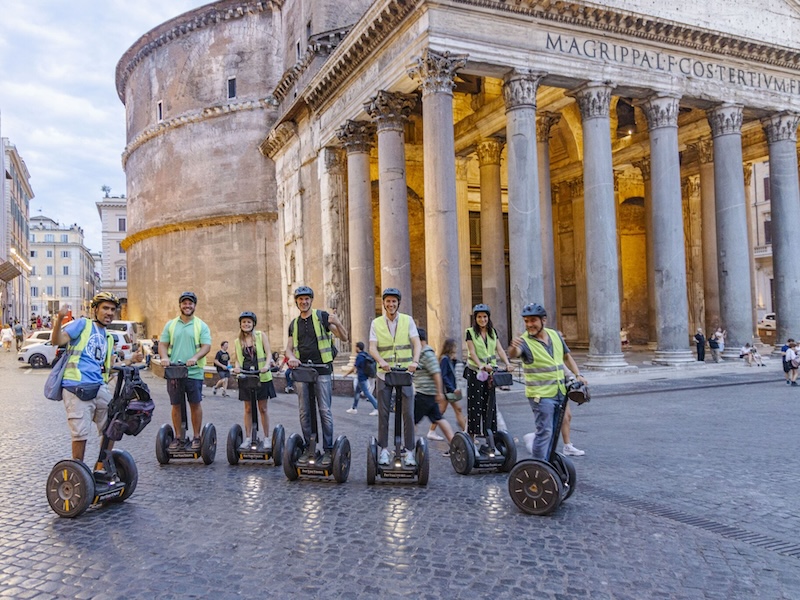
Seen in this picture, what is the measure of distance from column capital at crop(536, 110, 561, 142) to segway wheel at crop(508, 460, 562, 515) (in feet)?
49.9

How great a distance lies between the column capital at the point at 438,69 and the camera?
542 inches

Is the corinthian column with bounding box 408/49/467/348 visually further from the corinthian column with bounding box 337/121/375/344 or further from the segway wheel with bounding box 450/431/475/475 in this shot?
the segway wheel with bounding box 450/431/475/475

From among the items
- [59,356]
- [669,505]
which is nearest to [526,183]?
[669,505]

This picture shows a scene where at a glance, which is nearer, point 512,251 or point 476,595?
point 476,595

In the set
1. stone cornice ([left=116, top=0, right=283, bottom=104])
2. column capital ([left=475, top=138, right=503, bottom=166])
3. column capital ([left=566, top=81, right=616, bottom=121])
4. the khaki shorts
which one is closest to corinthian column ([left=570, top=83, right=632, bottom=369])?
column capital ([left=566, top=81, right=616, bottom=121])

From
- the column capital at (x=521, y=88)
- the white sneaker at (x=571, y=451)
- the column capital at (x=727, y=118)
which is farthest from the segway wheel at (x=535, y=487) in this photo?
the column capital at (x=727, y=118)

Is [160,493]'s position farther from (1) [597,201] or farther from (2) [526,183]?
(1) [597,201]

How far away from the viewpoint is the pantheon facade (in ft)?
47.8

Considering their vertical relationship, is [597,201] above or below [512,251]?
above

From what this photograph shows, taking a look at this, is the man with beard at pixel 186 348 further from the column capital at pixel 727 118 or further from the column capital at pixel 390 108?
the column capital at pixel 727 118

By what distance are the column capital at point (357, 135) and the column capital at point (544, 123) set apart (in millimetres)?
4794

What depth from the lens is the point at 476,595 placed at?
3557 mm

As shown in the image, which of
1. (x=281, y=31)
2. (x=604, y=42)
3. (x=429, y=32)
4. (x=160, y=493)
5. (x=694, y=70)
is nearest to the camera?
(x=160, y=493)

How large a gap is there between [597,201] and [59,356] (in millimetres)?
12928
